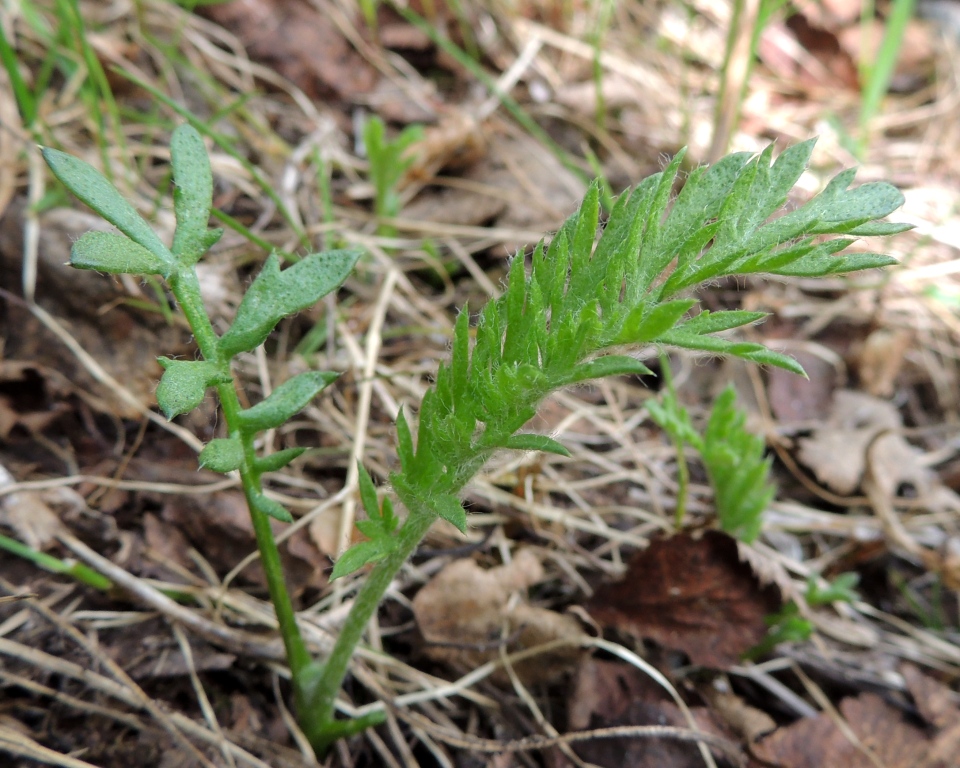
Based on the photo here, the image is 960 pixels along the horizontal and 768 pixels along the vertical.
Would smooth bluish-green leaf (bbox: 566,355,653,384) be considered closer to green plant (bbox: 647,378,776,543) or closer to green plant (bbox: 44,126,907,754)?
green plant (bbox: 44,126,907,754)

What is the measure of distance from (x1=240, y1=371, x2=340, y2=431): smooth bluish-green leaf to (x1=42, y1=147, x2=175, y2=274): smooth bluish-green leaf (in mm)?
237

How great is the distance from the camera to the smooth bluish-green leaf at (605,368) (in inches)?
37.5

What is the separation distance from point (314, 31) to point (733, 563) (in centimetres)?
235

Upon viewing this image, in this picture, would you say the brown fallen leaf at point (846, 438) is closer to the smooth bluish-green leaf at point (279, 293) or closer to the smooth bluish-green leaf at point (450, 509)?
the smooth bluish-green leaf at point (450, 509)

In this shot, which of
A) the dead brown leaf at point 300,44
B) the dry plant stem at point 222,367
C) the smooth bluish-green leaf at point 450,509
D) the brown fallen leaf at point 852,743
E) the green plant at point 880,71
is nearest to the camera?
the smooth bluish-green leaf at point 450,509

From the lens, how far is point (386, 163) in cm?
232

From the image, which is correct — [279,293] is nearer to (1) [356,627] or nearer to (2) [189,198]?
(2) [189,198]

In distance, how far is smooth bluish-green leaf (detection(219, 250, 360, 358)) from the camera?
1.15m

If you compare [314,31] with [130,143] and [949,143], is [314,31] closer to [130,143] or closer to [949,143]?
[130,143]

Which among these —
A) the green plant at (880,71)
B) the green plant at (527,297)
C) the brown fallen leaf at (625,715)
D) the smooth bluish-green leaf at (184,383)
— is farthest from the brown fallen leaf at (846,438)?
the smooth bluish-green leaf at (184,383)

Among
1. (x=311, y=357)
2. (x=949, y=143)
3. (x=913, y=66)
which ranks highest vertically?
(x=913, y=66)

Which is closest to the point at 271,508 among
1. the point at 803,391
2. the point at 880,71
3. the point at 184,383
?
the point at 184,383

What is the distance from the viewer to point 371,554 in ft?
3.75

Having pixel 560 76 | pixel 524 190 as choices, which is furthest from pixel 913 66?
pixel 524 190
